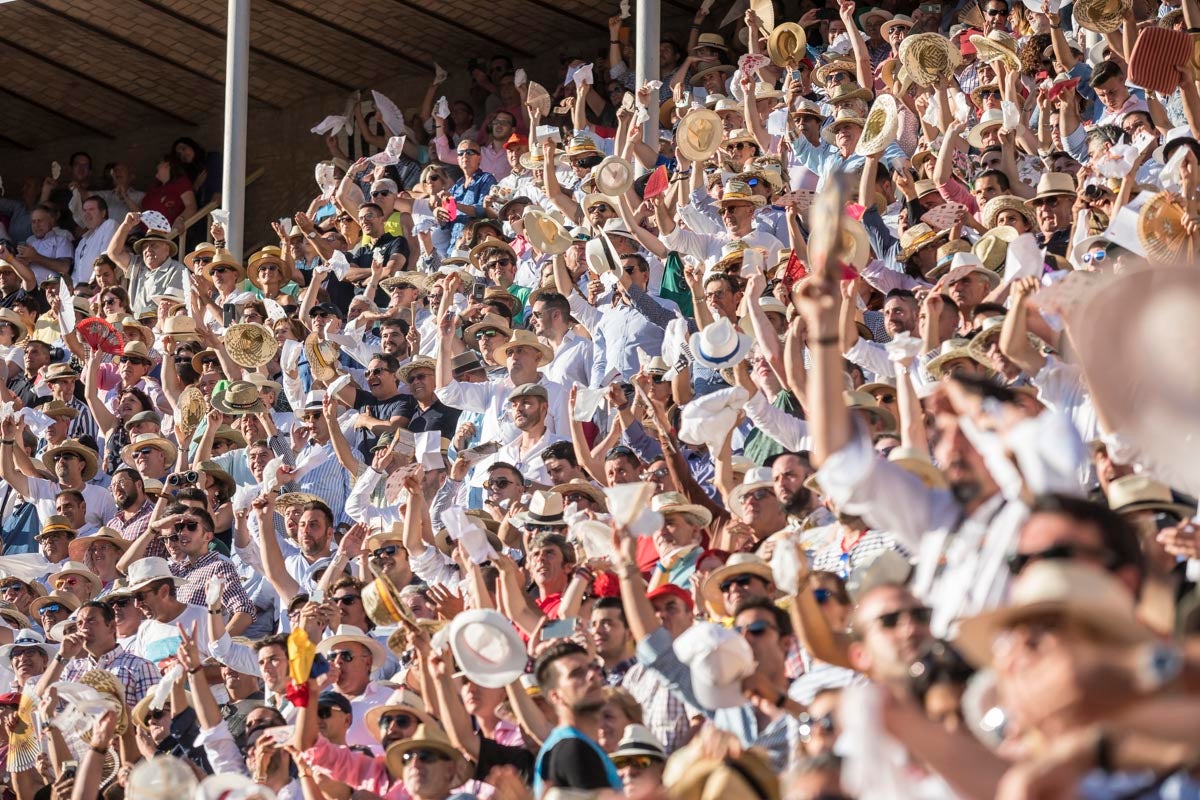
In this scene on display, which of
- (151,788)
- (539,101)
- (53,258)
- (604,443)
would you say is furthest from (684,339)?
(53,258)

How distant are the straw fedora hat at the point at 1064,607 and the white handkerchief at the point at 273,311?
25.0 ft

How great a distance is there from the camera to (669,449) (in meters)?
7.16

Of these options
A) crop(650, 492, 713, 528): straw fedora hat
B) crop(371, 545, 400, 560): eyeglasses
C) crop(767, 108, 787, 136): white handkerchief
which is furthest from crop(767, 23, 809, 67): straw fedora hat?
crop(650, 492, 713, 528): straw fedora hat

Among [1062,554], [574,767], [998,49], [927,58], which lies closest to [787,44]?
[927,58]

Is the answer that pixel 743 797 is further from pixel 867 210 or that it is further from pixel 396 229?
pixel 396 229

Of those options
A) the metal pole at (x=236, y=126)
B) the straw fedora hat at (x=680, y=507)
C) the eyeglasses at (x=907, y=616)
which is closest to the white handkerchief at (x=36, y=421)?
the metal pole at (x=236, y=126)

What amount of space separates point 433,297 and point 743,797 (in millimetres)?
5904

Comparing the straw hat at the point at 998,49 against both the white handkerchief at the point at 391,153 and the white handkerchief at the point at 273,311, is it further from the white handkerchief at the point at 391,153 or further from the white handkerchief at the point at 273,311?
the white handkerchief at the point at 391,153

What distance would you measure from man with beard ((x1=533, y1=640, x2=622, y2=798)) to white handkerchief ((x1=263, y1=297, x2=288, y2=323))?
5.38 metres

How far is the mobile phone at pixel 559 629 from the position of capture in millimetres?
6105

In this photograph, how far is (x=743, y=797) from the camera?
4.05 m

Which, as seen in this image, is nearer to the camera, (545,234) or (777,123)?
(545,234)

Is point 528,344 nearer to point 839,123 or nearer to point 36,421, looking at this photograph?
point 839,123

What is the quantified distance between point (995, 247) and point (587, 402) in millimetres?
1686
